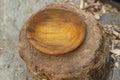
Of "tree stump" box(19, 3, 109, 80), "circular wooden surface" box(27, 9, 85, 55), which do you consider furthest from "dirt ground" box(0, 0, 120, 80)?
"circular wooden surface" box(27, 9, 85, 55)

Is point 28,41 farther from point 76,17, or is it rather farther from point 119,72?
point 119,72

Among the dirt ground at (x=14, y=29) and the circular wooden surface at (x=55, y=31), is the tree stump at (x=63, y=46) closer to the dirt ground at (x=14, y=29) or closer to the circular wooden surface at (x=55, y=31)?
the circular wooden surface at (x=55, y=31)

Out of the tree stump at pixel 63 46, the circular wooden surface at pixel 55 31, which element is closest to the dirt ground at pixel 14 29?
the tree stump at pixel 63 46

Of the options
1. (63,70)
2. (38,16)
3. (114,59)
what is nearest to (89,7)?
(114,59)

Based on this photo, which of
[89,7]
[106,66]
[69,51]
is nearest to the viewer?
[69,51]

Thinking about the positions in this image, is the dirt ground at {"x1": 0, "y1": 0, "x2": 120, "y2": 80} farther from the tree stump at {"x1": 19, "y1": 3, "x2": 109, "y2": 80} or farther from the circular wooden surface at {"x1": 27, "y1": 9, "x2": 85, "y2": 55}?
the circular wooden surface at {"x1": 27, "y1": 9, "x2": 85, "y2": 55}

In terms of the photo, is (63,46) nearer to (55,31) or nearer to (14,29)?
(55,31)
